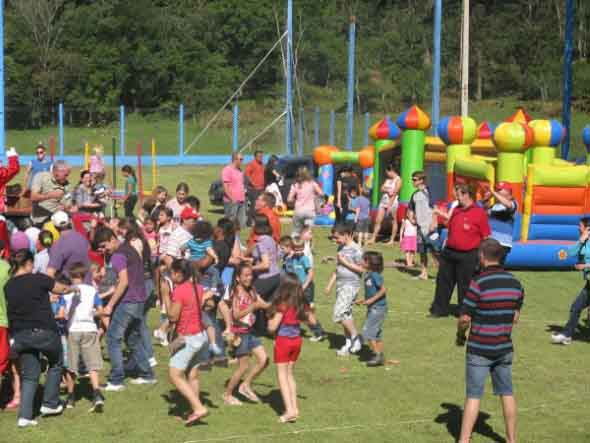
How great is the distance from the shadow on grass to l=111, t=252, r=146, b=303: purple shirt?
3.06 m

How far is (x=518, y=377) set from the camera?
1098 cm

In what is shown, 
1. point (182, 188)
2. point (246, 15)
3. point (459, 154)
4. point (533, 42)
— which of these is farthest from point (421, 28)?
point (182, 188)

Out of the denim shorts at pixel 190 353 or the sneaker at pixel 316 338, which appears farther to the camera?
the sneaker at pixel 316 338

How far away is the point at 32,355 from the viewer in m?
9.10

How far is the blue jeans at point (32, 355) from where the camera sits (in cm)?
903

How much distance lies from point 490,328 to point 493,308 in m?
0.16

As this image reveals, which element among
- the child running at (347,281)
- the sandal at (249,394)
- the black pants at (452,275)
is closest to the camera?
the sandal at (249,394)

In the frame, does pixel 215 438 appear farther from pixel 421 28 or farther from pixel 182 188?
pixel 421 28

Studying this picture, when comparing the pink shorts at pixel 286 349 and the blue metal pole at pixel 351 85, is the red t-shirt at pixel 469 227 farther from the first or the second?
the blue metal pole at pixel 351 85

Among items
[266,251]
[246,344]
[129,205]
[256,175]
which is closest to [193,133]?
[256,175]

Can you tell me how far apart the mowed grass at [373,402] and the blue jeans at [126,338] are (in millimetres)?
211

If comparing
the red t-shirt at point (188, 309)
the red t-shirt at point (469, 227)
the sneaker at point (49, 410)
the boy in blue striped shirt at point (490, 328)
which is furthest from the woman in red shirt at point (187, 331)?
the red t-shirt at point (469, 227)

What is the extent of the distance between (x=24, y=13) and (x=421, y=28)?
80.6 ft

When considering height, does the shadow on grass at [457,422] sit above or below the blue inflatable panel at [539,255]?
below
